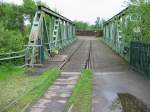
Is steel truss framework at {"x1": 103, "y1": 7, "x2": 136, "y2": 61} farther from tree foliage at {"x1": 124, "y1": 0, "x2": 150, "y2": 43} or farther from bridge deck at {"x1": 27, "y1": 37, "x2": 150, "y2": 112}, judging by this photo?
bridge deck at {"x1": 27, "y1": 37, "x2": 150, "y2": 112}

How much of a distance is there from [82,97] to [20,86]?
355 cm

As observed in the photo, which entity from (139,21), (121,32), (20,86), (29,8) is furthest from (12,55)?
(29,8)

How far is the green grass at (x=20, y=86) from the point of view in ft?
39.8

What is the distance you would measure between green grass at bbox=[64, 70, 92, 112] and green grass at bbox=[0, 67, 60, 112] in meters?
1.18

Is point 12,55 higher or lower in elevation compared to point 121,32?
lower

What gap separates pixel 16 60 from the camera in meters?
21.8

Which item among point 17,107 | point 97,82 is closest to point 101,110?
point 17,107

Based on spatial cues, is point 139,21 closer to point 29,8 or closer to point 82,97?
point 82,97

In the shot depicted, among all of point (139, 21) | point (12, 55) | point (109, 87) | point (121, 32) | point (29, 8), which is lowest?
point (109, 87)

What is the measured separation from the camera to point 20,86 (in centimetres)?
1530

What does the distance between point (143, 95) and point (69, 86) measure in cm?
336

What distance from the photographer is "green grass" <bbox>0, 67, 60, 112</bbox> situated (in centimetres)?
1212

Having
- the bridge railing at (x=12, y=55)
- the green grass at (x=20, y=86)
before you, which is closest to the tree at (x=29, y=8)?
the bridge railing at (x=12, y=55)

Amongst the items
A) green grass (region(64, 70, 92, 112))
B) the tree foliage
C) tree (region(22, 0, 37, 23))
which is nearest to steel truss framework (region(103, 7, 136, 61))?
the tree foliage
